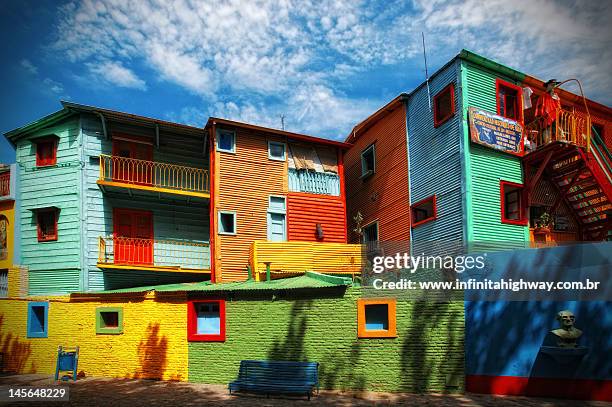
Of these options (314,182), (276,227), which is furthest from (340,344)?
(314,182)

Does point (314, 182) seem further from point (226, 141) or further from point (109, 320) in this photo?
point (109, 320)

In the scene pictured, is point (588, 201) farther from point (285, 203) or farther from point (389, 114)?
point (285, 203)

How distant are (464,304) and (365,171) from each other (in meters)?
11.5

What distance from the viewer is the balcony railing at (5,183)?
62.0 ft

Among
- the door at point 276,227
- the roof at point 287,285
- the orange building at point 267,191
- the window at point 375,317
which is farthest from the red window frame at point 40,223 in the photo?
the window at point 375,317

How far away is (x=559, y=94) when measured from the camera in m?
18.7

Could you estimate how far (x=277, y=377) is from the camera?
12.5 m

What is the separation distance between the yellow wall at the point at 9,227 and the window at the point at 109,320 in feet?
16.7

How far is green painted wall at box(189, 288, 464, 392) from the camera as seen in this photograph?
40.7ft

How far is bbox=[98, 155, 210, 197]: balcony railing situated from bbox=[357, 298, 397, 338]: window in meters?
9.08

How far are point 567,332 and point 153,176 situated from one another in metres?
16.0

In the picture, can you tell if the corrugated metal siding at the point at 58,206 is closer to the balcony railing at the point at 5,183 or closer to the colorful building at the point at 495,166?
the balcony railing at the point at 5,183

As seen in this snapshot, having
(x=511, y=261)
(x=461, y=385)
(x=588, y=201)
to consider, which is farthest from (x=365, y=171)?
(x=461, y=385)

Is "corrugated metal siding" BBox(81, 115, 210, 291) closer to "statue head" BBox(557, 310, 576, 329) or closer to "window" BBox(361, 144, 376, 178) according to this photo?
"window" BBox(361, 144, 376, 178)
